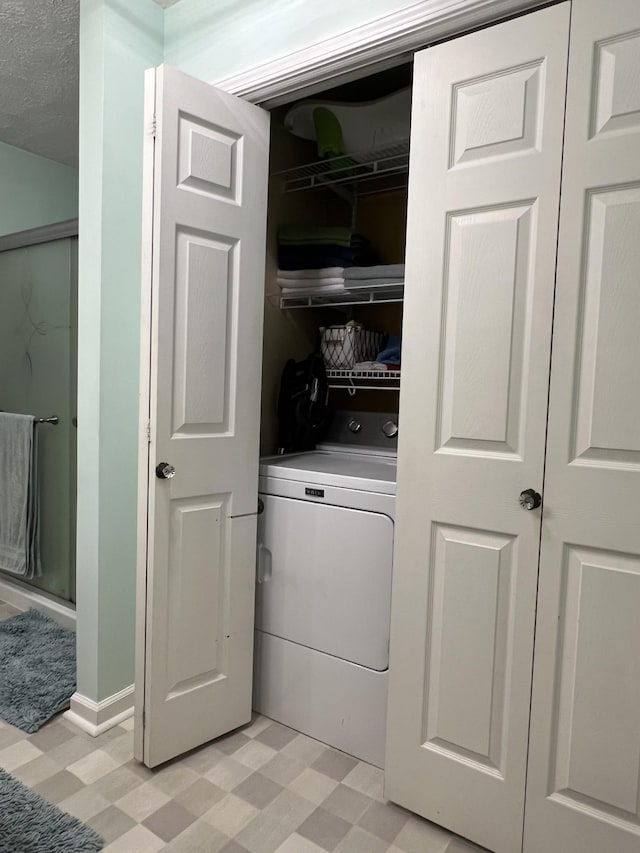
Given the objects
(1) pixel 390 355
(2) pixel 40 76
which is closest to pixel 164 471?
(1) pixel 390 355

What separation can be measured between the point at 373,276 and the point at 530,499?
1.07m

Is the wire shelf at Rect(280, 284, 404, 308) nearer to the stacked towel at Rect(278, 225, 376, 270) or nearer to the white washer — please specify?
the stacked towel at Rect(278, 225, 376, 270)

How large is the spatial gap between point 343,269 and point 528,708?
60.8 inches

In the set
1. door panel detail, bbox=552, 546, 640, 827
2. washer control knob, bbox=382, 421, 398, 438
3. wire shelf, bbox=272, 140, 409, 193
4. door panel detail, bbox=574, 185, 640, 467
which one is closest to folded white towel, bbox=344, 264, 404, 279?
wire shelf, bbox=272, 140, 409, 193

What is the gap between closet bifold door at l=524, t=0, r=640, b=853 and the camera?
1.20 meters

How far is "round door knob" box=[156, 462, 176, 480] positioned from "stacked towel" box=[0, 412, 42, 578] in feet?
4.85

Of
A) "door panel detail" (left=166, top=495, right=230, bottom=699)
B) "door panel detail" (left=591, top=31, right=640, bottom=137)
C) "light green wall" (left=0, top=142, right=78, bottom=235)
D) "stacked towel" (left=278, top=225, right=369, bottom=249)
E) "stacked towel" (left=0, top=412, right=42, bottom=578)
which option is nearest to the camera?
"door panel detail" (left=591, top=31, right=640, bottom=137)

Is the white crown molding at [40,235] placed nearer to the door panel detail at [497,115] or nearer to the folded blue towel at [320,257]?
the folded blue towel at [320,257]

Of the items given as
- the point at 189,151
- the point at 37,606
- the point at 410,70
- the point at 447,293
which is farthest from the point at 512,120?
the point at 37,606

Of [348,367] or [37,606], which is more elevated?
[348,367]

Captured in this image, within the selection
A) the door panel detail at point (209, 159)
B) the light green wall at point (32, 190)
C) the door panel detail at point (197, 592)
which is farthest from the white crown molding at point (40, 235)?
the door panel detail at point (197, 592)

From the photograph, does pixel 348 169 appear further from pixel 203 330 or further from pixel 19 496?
pixel 19 496

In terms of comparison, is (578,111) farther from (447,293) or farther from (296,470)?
(296,470)

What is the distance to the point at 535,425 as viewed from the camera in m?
1.32
